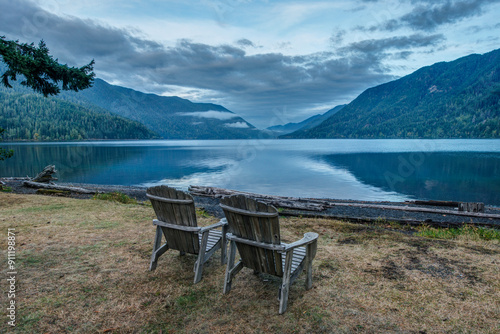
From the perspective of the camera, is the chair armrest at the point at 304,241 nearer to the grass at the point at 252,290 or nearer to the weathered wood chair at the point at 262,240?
the weathered wood chair at the point at 262,240

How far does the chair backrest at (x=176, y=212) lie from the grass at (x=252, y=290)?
62cm

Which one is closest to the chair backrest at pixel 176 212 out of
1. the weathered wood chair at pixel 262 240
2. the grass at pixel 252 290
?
the grass at pixel 252 290

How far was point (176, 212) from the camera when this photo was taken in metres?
4.69

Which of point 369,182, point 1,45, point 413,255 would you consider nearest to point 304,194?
point 369,182

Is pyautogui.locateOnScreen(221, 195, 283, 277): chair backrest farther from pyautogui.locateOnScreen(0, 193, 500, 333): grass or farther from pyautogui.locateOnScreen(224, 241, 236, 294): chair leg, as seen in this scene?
pyautogui.locateOnScreen(0, 193, 500, 333): grass

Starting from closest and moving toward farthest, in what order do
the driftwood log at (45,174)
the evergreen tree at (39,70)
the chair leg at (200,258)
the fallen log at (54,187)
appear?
1. the chair leg at (200,258)
2. the evergreen tree at (39,70)
3. the fallen log at (54,187)
4. the driftwood log at (45,174)

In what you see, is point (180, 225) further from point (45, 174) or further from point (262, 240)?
point (45, 174)

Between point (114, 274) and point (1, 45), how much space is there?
9475mm

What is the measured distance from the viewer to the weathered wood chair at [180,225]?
458cm

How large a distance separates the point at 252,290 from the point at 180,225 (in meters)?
1.59

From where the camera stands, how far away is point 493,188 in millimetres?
29469

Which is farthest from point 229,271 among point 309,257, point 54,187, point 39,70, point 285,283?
point 54,187

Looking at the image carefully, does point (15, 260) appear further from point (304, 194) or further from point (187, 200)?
point (304, 194)

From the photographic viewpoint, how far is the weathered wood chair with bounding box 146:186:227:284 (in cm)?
458
